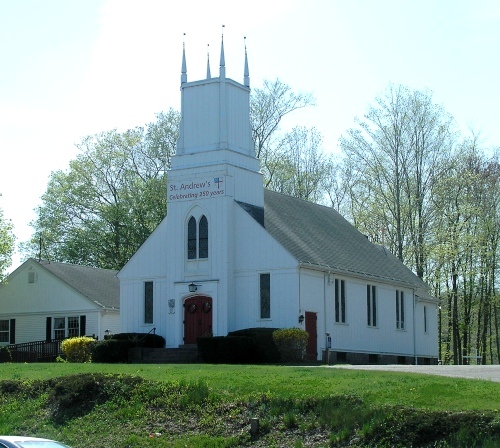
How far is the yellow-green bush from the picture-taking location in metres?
40.3

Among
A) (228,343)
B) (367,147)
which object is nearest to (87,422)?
(228,343)

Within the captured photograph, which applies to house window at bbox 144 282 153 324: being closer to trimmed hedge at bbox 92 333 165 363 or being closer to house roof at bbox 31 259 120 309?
trimmed hedge at bbox 92 333 165 363

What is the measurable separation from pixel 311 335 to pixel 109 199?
30.2 meters

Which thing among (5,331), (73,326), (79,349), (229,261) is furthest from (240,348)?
(5,331)

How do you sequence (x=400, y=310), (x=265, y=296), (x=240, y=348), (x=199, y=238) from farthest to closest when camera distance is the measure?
(x=400, y=310) < (x=199, y=238) < (x=265, y=296) < (x=240, y=348)

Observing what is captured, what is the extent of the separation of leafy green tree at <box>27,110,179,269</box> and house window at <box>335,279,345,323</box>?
2323cm

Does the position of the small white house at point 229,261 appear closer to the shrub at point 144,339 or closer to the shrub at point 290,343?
the shrub at point 144,339

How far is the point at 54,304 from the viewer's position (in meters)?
52.3

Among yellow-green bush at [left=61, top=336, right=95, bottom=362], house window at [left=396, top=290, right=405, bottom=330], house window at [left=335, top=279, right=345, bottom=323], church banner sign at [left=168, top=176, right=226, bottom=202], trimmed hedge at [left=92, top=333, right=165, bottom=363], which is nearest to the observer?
trimmed hedge at [left=92, top=333, right=165, bottom=363]

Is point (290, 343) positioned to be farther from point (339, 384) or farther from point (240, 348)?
point (339, 384)

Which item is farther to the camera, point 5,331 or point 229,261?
point 5,331

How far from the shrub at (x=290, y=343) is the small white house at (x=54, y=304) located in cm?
1631

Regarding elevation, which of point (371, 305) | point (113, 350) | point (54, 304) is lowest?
point (113, 350)

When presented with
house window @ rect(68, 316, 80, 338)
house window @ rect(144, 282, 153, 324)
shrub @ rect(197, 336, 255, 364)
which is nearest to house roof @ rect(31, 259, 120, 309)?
house window @ rect(68, 316, 80, 338)
